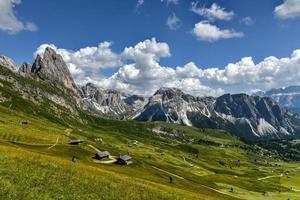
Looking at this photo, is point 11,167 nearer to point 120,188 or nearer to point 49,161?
point 49,161

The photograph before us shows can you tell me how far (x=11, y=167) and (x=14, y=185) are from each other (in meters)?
7.00

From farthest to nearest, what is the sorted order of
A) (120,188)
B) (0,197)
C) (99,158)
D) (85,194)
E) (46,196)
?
(99,158) < (120,188) < (85,194) < (46,196) < (0,197)

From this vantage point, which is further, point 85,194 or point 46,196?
point 85,194

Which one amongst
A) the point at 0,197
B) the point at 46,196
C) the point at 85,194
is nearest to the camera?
the point at 0,197

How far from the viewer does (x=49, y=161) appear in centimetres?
6919

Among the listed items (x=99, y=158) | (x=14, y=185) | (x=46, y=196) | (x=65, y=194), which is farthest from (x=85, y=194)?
(x=99, y=158)

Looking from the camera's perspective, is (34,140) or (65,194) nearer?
(65,194)

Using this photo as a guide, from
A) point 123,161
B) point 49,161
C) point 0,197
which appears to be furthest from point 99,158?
point 0,197

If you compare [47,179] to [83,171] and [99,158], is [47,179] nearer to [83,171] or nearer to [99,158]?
[83,171]

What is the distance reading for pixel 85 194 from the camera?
57812mm

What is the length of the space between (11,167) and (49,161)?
10837 mm

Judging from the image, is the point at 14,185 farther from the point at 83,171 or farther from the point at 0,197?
the point at 83,171

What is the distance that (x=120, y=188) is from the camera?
214ft

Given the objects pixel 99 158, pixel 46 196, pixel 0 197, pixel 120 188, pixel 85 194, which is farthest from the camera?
pixel 99 158
